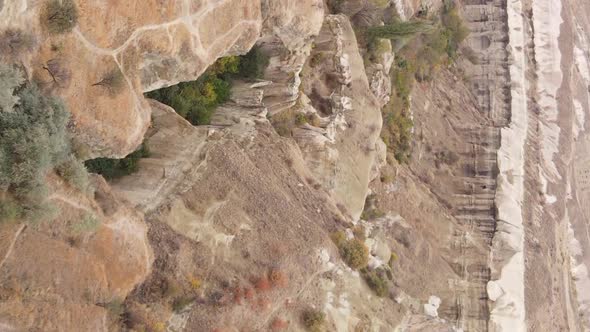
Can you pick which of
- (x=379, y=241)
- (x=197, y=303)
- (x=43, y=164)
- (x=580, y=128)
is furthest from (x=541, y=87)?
(x=43, y=164)

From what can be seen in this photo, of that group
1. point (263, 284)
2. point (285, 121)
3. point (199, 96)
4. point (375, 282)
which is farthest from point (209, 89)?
point (375, 282)

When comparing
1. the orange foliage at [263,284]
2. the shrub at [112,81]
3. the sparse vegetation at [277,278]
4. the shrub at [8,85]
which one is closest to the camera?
the shrub at [8,85]

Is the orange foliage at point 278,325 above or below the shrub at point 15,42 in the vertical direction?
below

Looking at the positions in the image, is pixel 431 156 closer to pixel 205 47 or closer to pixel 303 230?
pixel 303 230

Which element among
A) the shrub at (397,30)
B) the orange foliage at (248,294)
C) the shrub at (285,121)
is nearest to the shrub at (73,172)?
the orange foliage at (248,294)

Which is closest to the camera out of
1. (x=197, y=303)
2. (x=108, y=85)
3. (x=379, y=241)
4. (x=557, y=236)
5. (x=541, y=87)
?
(x=108, y=85)

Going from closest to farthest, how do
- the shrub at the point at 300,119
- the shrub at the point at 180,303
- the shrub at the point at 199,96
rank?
the shrub at the point at 180,303
the shrub at the point at 199,96
the shrub at the point at 300,119

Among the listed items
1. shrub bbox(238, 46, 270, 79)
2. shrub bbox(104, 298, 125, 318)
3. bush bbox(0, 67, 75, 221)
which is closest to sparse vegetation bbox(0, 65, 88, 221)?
bush bbox(0, 67, 75, 221)

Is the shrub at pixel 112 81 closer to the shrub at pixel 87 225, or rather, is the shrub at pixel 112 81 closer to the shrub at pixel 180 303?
the shrub at pixel 87 225

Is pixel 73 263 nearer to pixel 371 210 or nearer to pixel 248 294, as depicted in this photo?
pixel 248 294
